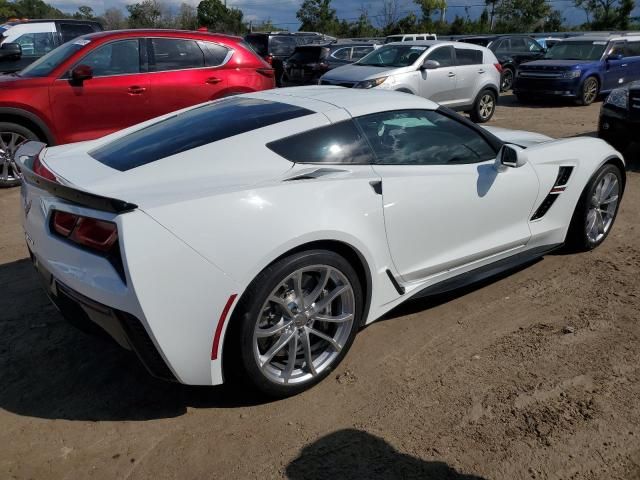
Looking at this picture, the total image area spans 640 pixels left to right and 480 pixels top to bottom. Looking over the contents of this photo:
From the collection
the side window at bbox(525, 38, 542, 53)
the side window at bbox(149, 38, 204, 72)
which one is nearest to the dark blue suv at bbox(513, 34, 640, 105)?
the side window at bbox(525, 38, 542, 53)

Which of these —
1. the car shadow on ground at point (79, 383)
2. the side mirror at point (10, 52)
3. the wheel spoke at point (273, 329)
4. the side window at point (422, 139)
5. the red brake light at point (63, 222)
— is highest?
the side mirror at point (10, 52)

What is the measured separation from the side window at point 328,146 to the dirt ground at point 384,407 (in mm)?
1099

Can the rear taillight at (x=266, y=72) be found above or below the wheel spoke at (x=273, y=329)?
above

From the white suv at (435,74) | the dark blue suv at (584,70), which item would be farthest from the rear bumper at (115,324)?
the dark blue suv at (584,70)

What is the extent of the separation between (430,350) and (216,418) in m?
1.27

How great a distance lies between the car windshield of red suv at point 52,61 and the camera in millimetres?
6516

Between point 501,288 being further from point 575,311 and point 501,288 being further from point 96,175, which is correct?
point 96,175

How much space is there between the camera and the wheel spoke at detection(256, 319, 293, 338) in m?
2.62

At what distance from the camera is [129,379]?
2.96m

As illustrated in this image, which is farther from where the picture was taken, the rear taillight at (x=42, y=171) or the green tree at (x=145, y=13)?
the green tree at (x=145, y=13)

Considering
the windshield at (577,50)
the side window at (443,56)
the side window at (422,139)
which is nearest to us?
the side window at (422,139)

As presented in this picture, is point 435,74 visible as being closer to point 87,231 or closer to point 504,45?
point 504,45

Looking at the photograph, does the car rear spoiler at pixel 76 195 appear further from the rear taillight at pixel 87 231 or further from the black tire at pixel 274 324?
the black tire at pixel 274 324

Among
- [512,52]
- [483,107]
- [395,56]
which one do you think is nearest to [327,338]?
[395,56]
